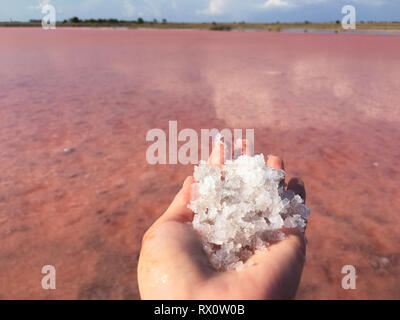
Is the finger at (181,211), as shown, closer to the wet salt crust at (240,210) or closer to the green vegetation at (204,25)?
the wet salt crust at (240,210)

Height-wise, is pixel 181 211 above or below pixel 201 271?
above

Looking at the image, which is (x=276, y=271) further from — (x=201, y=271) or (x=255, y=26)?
(x=255, y=26)

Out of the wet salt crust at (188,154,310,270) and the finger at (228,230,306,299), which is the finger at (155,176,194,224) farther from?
the finger at (228,230,306,299)

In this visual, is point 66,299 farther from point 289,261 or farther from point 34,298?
point 289,261

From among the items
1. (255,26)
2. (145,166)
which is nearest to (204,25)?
(255,26)

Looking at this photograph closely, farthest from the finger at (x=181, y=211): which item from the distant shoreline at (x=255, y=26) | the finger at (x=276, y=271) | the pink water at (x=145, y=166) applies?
the distant shoreline at (x=255, y=26)

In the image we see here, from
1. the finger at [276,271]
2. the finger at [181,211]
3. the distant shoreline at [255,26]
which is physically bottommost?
the finger at [276,271]

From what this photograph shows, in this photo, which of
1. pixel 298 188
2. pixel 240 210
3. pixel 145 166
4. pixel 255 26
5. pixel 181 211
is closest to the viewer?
pixel 240 210
